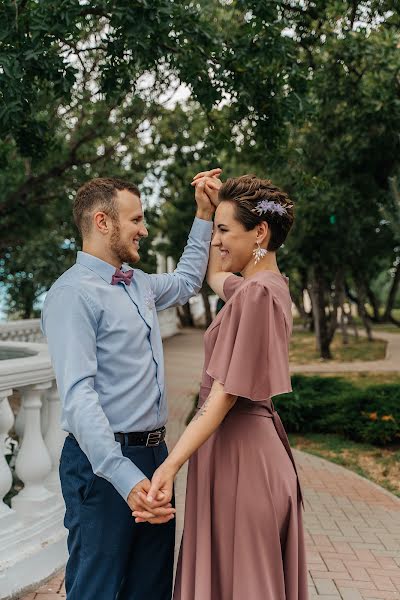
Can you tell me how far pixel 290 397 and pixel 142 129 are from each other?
19.2ft

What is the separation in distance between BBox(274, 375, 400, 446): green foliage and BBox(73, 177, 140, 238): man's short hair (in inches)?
242

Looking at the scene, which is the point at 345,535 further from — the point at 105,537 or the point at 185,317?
the point at 185,317

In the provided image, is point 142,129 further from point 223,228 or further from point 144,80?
point 223,228

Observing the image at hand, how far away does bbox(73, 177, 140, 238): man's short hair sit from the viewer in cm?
246

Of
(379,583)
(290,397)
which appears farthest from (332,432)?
(379,583)

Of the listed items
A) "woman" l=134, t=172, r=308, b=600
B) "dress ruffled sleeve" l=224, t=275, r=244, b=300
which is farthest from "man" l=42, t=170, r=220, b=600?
"dress ruffled sleeve" l=224, t=275, r=244, b=300

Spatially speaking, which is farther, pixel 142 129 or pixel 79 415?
pixel 142 129

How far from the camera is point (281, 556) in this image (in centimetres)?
Answer: 238

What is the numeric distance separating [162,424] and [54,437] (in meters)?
1.68

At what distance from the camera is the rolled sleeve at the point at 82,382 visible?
7.13 ft

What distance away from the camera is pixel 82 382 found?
222 cm

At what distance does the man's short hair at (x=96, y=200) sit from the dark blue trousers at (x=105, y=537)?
81 cm

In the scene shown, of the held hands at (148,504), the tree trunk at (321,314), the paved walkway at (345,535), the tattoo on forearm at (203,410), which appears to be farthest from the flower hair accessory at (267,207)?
the tree trunk at (321,314)

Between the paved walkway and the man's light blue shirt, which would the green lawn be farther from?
the man's light blue shirt
